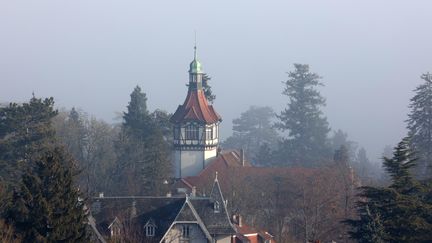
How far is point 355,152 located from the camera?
130 metres

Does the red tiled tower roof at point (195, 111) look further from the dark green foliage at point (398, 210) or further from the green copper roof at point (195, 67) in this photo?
the dark green foliage at point (398, 210)

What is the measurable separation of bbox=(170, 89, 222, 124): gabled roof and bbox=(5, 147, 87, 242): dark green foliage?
39453 mm

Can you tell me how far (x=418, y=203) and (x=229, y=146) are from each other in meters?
87.4

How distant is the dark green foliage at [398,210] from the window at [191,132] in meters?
39.7

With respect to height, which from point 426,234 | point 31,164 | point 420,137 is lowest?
point 426,234

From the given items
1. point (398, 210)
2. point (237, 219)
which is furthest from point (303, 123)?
point (398, 210)

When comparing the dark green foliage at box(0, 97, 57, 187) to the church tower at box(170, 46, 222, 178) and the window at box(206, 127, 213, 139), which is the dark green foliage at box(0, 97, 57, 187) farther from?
the window at box(206, 127, 213, 139)

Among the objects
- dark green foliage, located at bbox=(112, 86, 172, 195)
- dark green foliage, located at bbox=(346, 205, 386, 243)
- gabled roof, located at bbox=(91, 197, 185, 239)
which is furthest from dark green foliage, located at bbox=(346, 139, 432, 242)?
dark green foliage, located at bbox=(112, 86, 172, 195)

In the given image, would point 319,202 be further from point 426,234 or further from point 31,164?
point 426,234

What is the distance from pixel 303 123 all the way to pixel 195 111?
29038mm

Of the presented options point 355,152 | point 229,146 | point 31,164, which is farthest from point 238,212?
point 355,152

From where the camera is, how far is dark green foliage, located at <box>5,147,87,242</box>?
1245 inches

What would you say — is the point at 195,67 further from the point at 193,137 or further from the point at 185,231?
the point at 185,231

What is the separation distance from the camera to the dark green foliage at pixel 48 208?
31.6 metres
